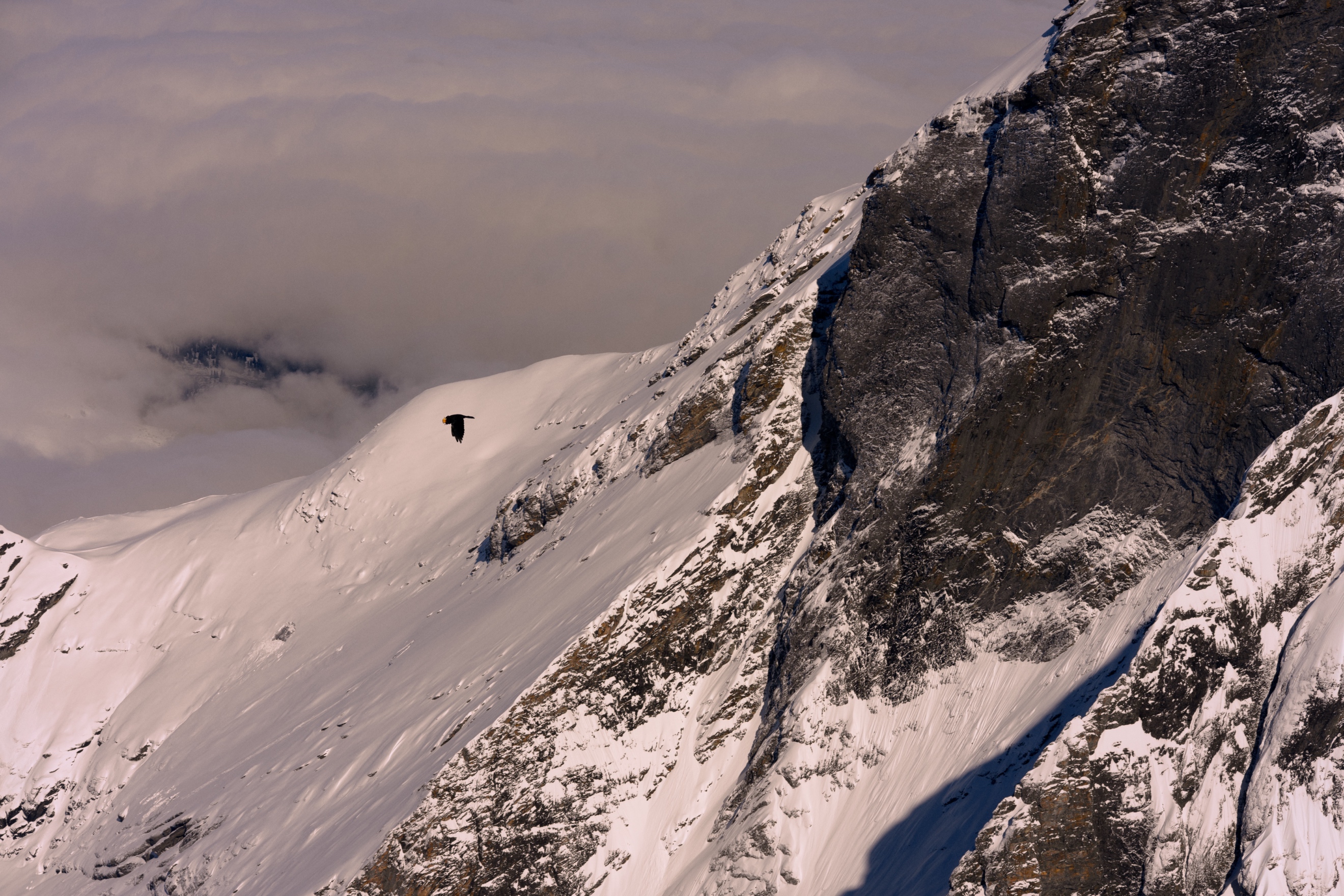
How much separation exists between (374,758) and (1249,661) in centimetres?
4826

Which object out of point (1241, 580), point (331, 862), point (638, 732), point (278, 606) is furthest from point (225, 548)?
point (1241, 580)

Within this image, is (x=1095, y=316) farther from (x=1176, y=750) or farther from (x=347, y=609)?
(x=347, y=609)

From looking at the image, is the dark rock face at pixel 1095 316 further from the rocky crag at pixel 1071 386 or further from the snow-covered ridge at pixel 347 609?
the snow-covered ridge at pixel 347 609

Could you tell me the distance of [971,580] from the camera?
53.3 m

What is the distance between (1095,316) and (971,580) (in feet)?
40.2

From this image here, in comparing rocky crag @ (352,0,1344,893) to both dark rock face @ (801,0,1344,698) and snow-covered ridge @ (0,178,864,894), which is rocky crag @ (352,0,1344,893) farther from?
snow-covered ridge @ (0,178,864,894)

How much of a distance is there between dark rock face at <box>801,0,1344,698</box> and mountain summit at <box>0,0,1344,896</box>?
141 mm

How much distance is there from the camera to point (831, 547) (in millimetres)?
59094

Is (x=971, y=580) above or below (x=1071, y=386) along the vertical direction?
below

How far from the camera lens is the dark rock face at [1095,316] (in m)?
47.6

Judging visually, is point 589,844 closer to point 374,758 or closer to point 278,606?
point 374,758

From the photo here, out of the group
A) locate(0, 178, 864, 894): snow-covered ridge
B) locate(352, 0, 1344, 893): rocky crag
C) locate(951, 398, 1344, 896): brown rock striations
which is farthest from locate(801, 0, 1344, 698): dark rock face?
locate(0, 178, 864, 894): snow-covered ridge

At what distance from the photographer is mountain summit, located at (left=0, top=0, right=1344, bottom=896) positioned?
131 feet

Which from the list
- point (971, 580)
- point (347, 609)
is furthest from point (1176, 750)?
point (347, 609)
